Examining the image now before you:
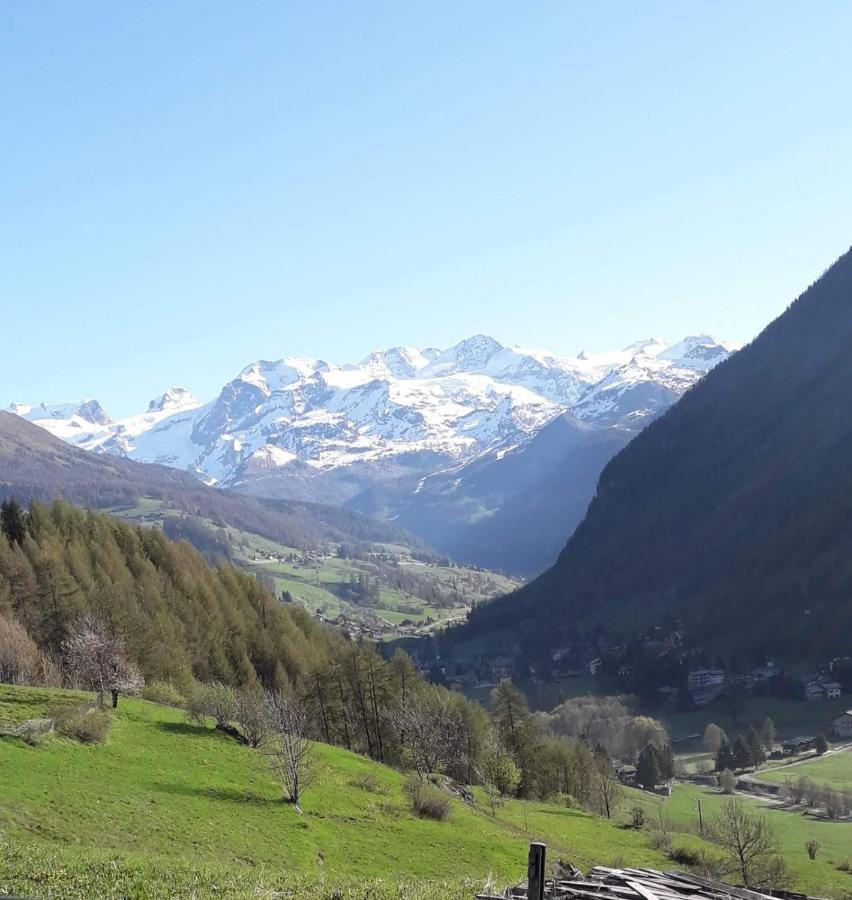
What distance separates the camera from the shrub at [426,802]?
6209 centimetres

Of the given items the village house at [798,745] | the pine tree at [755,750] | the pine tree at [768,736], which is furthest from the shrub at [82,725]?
the village house at [798,745]

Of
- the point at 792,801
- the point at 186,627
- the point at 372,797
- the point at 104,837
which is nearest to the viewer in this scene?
the point at 104,837

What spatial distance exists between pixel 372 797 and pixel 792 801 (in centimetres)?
11290

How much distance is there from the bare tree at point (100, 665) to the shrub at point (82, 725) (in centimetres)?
2194

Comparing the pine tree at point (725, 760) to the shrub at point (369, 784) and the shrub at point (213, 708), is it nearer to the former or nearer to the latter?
the shrub at point (369, 784)

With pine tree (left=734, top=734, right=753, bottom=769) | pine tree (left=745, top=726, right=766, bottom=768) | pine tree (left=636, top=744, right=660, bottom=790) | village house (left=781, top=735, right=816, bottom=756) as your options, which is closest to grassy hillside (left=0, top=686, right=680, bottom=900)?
pine tree (left=636, top=744, right=660, bottom=790)

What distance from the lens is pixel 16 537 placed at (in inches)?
4653

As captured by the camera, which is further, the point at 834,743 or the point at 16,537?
the point at 834,743

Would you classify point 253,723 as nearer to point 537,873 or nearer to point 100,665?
point 100,665

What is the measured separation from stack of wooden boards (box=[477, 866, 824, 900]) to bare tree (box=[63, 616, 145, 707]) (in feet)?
208

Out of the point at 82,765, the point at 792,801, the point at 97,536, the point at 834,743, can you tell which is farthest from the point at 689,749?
the point at 82,765

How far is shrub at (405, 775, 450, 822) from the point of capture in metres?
62.1

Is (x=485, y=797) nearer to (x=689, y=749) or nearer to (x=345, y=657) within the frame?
(x=345, y=657)

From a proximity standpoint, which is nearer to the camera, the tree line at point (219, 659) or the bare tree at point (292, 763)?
the bare tree at point (292, 763)
